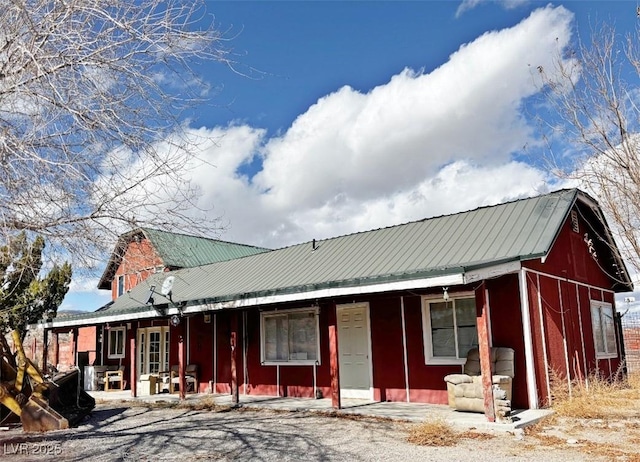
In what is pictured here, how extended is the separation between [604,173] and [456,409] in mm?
4862

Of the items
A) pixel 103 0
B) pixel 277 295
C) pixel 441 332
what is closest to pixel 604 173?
pixel 441 332

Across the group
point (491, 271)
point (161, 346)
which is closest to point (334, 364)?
point (491, 271)

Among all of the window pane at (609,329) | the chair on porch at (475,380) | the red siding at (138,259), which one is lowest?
the chair on porch at (475,380)

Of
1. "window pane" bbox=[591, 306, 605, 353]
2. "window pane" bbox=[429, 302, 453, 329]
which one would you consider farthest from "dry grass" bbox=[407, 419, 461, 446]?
"window pane" bbox=[591, 306, 605, 353]

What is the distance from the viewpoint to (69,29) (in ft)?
21.6

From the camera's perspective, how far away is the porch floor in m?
8.78

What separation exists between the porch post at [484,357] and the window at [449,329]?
2086 mm

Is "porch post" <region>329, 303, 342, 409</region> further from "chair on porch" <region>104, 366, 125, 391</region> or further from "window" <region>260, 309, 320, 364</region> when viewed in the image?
"chair on porch" <region>104, 366, 125, 391</region>

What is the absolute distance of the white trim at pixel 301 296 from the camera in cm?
921

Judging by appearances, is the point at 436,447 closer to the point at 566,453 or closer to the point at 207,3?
the point at 566,453

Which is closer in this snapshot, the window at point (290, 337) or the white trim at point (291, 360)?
the white trim at point (291, 360)

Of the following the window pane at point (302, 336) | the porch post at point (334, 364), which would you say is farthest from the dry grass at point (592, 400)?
the window pane at point (302, 336)

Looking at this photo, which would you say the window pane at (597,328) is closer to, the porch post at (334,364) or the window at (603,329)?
the window at (603,329)

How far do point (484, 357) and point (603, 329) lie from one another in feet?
23.0
